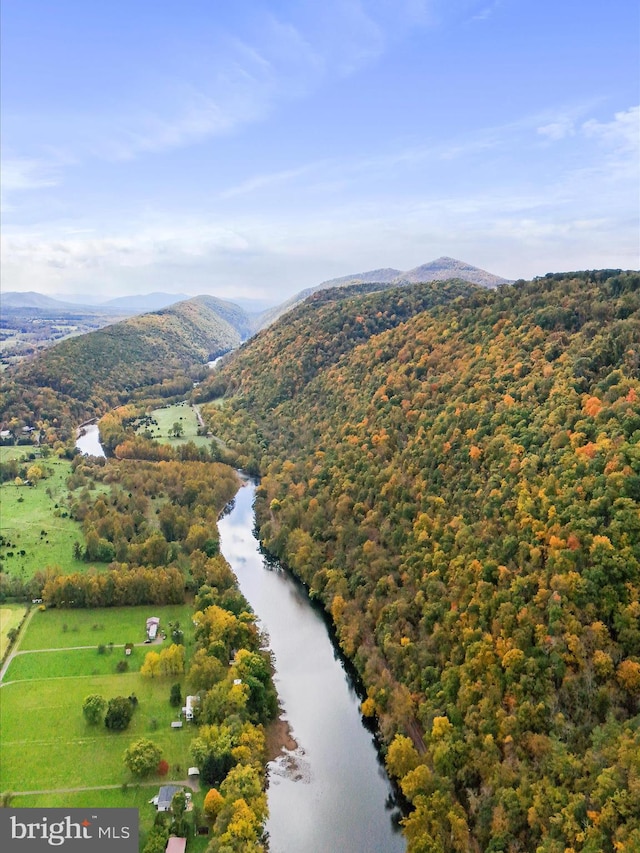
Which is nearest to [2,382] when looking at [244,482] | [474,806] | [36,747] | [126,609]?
[244,482]

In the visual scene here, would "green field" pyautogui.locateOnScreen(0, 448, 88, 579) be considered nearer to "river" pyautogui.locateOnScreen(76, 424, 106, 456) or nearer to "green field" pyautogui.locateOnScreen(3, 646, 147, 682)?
"green field" pyautogui.locateOnScreen(3, 646, 147, 682)

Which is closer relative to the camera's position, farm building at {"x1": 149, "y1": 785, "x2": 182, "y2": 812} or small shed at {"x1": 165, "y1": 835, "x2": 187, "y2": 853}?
small shed at {"x1": 165, "y1": 835, "x2": 187, "y2": 853}

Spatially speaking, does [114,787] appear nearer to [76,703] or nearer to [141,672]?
[76,703]

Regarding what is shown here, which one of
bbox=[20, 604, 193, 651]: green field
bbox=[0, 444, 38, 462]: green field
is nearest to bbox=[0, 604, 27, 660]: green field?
bbox=[20, 604, 193, 651]: green field

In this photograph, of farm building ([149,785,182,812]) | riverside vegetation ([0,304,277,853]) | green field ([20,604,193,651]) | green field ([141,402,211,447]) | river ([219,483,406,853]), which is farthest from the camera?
green field ([141,402,211,447])

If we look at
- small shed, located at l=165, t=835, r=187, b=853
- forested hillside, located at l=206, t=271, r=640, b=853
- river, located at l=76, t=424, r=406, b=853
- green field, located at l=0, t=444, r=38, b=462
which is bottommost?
river, located at l=76, t=424, r=406, b=853

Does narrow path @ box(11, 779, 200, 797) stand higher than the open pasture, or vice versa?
narrow path @ box(11, 779, 200, 797)

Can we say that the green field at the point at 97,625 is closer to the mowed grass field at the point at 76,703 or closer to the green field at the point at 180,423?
the mowed grass field at the point at 76,703
